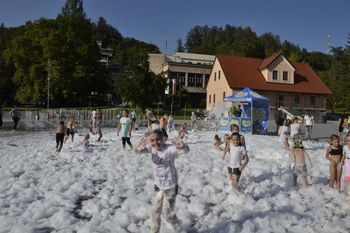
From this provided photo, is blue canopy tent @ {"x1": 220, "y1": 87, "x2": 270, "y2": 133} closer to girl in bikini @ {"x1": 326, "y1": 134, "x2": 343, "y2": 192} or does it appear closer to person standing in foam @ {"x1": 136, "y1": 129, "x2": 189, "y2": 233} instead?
girl in bikini @ {"x1": 326, "y1": 134, "x2": 343, "y2": 192}

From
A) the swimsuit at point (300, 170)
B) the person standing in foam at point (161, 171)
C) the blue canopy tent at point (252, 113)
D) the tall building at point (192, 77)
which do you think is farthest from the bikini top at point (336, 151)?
the tall building at point (192, 77)

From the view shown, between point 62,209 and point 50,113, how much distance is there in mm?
34428

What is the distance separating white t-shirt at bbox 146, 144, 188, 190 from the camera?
580cm

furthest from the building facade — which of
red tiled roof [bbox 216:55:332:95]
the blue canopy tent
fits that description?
the blue canopy tent

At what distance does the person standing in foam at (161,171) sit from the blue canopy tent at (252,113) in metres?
19.7

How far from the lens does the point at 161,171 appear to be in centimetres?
586

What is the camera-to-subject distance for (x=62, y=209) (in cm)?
742

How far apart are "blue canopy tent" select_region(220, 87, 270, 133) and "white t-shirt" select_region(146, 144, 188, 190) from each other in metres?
19.7

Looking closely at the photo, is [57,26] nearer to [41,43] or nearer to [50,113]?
[41,43]

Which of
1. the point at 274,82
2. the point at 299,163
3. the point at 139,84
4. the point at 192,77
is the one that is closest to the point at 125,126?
the point at 299,163

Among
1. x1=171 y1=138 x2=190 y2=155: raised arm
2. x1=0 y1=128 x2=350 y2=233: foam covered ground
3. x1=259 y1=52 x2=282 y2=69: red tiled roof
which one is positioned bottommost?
x1=0 y1=128 x2=350 y2=233: foam covered ground

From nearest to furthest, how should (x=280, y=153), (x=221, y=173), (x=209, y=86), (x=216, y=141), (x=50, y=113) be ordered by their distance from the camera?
(x=221, y=173) < (x=280, y=153) < (x=216, y=141) < (x=50, y=113) < (x=209, y=86)

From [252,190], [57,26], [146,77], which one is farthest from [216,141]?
[57,26]

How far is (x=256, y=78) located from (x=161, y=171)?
44.1m
